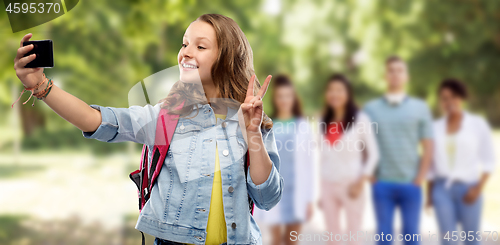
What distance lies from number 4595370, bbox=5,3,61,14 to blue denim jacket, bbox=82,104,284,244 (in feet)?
3.66

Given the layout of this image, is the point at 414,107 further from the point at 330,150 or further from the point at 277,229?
the point at 277,229

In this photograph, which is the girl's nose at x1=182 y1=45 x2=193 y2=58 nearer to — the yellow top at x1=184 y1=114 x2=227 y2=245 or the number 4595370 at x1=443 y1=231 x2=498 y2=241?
the yellow top at x1=184 y1=114 x2=227 y2=245

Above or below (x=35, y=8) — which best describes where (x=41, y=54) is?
below

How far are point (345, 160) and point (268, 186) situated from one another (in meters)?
2.29

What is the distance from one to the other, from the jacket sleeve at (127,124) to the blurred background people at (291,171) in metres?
2.03

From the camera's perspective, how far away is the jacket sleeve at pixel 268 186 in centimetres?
111

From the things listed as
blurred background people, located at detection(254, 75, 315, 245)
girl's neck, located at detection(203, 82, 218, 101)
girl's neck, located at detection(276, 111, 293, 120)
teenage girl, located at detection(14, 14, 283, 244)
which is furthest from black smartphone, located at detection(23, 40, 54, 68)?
girl's neck, located at detection(276, 111, 293, 120)

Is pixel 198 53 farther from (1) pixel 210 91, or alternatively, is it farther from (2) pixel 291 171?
(2) pixel 291 171

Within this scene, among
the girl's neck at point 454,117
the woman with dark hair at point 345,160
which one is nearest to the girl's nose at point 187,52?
the woman with dark hair at point 345,160

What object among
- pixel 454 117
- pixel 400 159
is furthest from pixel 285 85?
pixel 454 117

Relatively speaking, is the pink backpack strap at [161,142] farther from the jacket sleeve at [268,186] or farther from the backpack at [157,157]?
the jacket sleeve at [268,186]

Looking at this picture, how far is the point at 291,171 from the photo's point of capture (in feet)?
10.2

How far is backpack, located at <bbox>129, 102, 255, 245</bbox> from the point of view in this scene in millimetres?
1099

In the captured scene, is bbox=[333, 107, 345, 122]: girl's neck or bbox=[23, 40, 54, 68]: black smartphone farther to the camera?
bbox=[333, 107, 345, 122]: girl's neck
